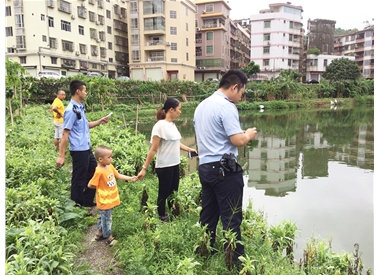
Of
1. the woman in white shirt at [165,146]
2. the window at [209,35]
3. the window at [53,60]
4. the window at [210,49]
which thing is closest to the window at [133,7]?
the window at [209,35]

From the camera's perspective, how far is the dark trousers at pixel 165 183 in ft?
12.1

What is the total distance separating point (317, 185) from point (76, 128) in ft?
18.9

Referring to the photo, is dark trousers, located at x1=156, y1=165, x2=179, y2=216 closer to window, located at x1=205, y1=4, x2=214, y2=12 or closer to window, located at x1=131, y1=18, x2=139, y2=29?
window, located at x1=131, y1=18, x2=139, y2=29

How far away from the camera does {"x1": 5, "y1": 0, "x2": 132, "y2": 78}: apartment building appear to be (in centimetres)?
2961

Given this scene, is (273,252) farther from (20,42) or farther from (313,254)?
(20,42)

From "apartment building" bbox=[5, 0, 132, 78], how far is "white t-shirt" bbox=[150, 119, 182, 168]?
30.5 meters

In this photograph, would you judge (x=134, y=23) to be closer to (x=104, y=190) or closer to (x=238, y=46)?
(x=238, y=46)

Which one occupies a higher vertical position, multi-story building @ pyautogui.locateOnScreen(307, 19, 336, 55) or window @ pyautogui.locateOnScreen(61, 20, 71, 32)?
multi-story building @ pyautogui.locateOnScreen(307, 19, 336, 55)

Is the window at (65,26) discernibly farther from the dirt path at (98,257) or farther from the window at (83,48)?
the dirt path at (98,257)

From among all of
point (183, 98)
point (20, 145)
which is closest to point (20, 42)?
point (183, 98)

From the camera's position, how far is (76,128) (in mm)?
3799

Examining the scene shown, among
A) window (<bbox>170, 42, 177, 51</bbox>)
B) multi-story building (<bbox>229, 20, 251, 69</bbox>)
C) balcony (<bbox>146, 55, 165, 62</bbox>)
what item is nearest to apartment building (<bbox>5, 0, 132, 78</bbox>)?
balcony (<bbox>146, 55, 165, 62</bbox>)

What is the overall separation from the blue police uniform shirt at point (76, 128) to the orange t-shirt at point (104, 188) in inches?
28.4

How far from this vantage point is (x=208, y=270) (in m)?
2.90
